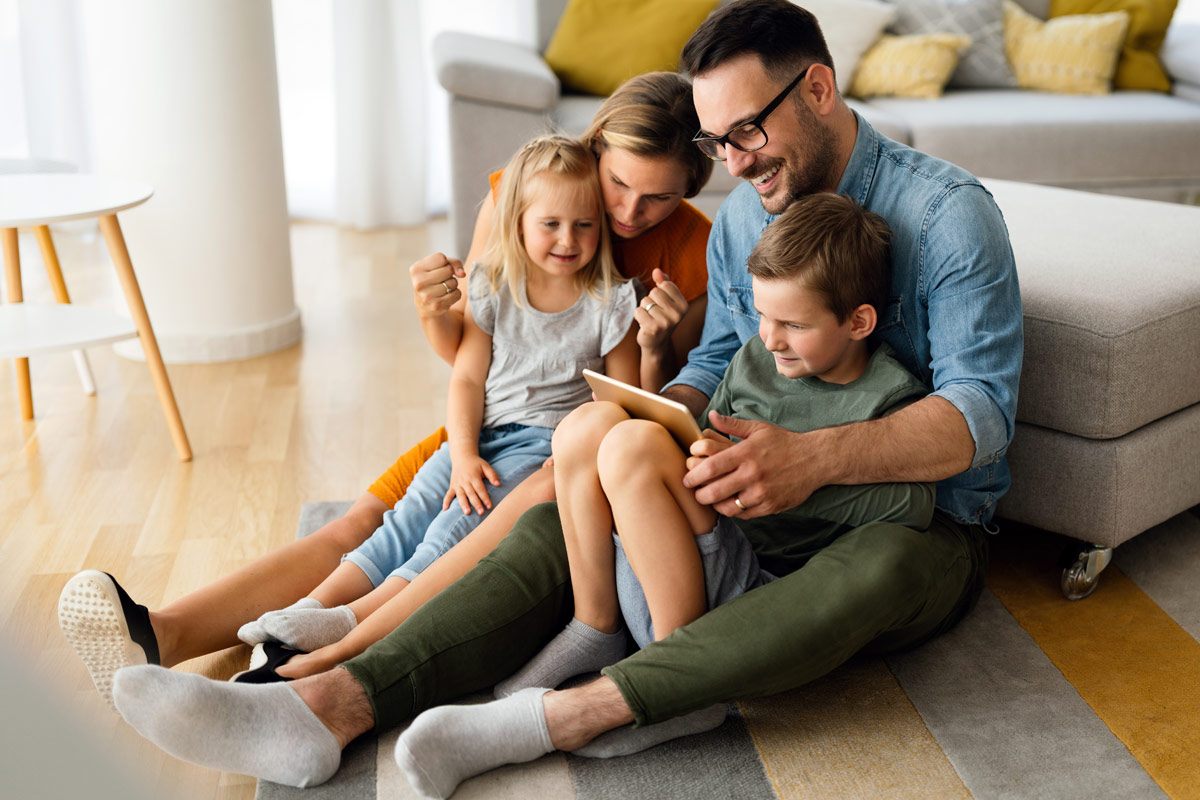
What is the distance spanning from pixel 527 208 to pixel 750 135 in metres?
0.39

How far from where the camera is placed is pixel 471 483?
1589 millimetres

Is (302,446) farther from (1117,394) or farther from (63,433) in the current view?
(1117,394)

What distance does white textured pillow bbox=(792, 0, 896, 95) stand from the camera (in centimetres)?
337

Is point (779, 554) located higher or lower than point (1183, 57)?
lower

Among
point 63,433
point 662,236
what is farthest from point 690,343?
point 63,433

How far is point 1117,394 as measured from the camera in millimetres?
1522

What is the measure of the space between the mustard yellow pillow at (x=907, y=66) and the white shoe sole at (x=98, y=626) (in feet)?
9.35

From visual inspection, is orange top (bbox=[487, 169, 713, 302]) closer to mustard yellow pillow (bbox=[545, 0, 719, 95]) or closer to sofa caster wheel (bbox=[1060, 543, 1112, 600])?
sofa caster wheel (bbox=[1060, 543, 1112, 600])

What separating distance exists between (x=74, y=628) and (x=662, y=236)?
3.44ft

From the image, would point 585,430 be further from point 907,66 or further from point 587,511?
point 907,66

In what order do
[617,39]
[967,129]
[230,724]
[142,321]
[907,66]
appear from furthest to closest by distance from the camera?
[907,66]
[617,39]
[967,129]
[142,321]
[230,724]

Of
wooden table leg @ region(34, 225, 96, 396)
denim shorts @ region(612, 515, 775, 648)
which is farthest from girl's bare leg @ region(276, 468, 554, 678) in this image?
wooden table leg @ region(34, 225, 96, 396)

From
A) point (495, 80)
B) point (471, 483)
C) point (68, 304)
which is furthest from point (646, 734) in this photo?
point (495, 80)

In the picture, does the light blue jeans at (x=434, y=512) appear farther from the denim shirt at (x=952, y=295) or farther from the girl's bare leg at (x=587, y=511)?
the denim shirt at (x=952, y=295)
